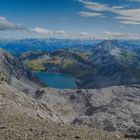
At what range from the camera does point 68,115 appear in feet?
524

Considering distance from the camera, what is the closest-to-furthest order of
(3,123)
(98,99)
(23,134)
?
(23,134), (3,123), (98,99)

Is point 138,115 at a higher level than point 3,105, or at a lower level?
lower

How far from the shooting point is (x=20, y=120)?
3191 cm

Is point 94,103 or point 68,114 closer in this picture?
point 68,114

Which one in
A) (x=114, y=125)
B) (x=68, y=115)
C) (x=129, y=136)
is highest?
(x=129, y=136)

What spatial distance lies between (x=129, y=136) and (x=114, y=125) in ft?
229

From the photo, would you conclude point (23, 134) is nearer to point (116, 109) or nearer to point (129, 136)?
point (129, 136)

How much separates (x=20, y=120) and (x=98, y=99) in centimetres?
14973

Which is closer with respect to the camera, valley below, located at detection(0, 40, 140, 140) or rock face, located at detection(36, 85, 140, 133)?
valley below, located at detection(0, 40, 140, 140)

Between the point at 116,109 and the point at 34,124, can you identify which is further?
the point at 116,109

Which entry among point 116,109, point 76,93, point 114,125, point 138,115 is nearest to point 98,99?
point 76,93

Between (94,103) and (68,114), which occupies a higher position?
(94,103)

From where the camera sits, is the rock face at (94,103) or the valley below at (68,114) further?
the rock face at (94,103)

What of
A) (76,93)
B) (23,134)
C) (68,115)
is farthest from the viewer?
(76,93)
